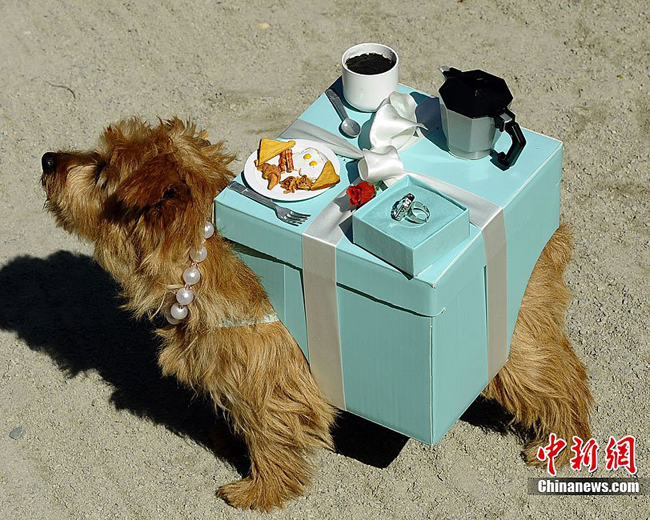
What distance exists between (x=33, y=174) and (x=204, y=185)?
8.78 feet

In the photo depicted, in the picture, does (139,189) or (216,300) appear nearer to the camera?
(139,189)

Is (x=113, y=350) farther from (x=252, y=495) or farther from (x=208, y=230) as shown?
(x=208, y=230)

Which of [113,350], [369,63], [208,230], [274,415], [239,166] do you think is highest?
[369,63]

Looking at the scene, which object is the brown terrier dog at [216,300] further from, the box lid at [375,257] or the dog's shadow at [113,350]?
the dog's shadow at [113,350]

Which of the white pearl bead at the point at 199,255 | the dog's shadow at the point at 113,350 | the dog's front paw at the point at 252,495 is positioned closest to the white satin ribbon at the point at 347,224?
the white pearl bead at the point at 199,255

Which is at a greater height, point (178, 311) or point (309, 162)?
point (309, 162)

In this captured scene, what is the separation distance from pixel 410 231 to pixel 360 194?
27 cm

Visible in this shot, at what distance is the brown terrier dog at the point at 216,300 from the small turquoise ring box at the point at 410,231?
0.60 meters

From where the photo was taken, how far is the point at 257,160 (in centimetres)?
360

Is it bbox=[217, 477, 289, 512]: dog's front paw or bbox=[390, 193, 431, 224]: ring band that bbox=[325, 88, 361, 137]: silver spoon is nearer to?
bbox=[390, 193, 431, 224]: ring band

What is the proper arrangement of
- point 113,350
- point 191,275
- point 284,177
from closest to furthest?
point 191,275 → point 284,177 → point 113,350

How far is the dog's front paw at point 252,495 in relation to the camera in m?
4.18

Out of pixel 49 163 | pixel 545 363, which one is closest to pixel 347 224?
pixel 545 363

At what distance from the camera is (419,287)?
10.3 feet
